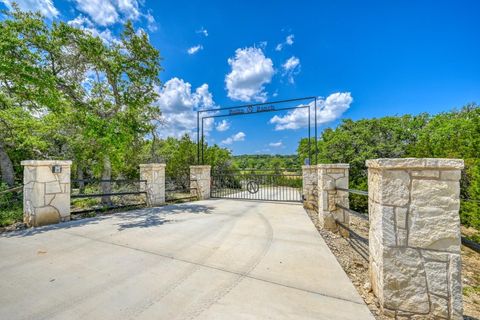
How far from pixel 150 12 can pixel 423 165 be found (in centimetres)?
918

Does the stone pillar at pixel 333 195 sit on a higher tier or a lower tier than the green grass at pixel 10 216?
higher

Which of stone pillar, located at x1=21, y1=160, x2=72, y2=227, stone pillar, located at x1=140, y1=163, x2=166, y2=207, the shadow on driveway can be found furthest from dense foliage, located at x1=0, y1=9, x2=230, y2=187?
the shadow on driveway

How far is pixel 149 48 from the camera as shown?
7129 millimetres

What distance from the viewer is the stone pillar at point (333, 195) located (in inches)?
162

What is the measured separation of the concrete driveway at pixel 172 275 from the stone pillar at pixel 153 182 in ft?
8.42

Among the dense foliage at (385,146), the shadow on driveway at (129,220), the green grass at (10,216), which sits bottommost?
→ the shadow on driveway at (129,220)

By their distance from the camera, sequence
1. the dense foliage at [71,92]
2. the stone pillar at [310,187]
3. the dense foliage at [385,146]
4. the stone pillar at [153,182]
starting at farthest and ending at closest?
1. the dense foliage at [385,146]
2. the stone pillar at [153,182]
3. the stone pillar at [310,187]
4. the dense foliage at [71,92]

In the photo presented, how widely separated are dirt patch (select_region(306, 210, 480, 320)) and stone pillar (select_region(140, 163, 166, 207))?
4.75m

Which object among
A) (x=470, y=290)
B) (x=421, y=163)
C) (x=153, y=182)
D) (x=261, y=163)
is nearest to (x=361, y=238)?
(x=470, y=290)

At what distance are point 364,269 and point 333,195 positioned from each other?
1.71 metres

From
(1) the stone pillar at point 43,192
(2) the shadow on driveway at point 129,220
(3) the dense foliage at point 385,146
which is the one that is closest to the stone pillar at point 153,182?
(2) the shadow on driveway at point 129,220

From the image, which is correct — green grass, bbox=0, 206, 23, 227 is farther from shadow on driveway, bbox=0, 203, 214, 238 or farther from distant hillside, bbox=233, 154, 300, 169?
distant hillside, bbox=233, 154, 300, 169

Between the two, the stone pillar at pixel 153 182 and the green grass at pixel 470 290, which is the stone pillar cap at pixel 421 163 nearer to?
the green grass at pixel 470 290

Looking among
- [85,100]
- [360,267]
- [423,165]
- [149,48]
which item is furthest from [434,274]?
[85,100]
